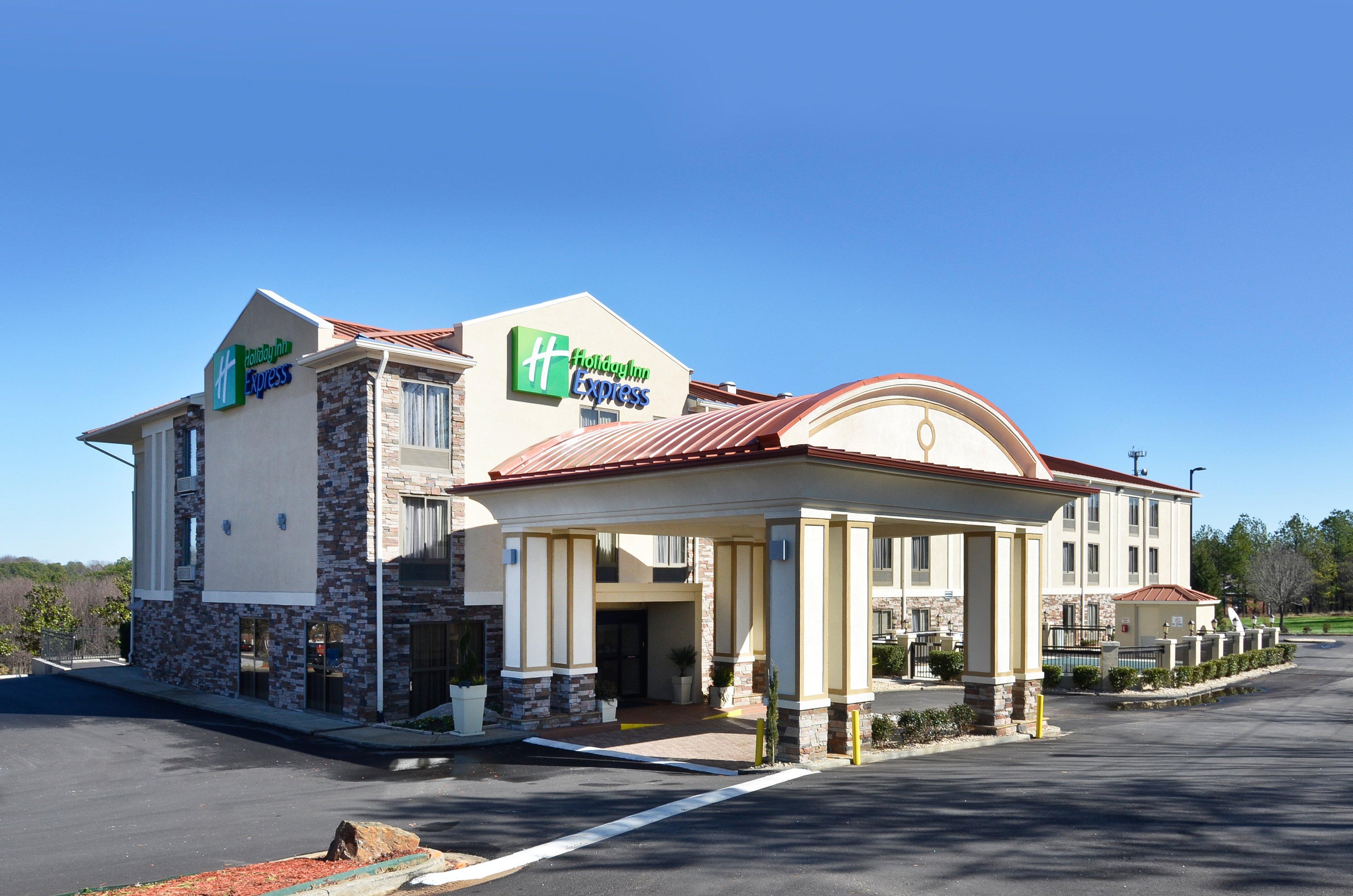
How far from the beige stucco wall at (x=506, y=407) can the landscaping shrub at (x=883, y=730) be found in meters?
9.45

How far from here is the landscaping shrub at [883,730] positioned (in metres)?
19.1

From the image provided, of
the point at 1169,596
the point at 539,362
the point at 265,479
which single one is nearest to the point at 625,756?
the point at 539,362

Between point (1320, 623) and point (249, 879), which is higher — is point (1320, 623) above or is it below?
below

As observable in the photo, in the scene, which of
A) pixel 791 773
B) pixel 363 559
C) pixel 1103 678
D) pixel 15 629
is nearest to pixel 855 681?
pixel 791 773

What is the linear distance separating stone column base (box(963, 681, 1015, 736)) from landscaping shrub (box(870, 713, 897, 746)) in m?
3.06

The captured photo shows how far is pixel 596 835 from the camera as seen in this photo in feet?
41.0

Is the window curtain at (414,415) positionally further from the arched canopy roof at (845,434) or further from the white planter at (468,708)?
the white planter at (468,708)

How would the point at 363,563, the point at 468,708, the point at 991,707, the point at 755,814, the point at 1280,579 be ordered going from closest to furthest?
the point at 755,814 → the point at 991,707 → the point at 468,708 → the point at 363,563 → the point at 1280,579

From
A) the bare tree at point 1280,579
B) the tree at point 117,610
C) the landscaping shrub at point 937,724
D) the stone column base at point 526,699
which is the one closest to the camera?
the landscaping shrub at point 937,724

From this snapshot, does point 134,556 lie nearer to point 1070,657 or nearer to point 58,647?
point 58,647

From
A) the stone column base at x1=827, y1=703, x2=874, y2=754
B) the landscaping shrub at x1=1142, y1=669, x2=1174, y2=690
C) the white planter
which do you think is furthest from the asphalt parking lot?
the landscaping shrub at x1=1142, y1=669, x2=1174, y2=690

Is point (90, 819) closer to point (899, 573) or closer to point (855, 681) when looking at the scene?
point (855, 681)

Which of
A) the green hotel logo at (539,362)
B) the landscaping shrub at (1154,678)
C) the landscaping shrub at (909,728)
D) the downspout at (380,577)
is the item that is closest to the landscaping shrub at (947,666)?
the landscaping shrub at (1154,678)

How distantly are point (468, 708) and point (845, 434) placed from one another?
9.96 meters
